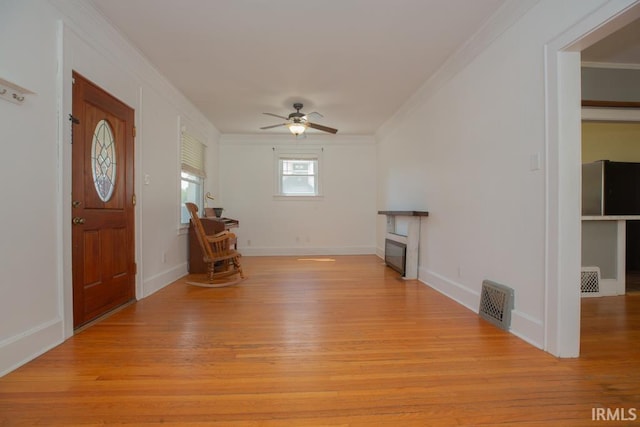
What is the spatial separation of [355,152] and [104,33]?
496 cm

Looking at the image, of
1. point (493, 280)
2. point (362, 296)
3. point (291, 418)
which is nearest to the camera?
point (291, 418)

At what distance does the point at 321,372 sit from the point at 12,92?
8.14 feet

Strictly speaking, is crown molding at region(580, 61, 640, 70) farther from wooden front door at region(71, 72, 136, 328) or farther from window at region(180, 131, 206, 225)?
window at region(180, 131, 206, 225)

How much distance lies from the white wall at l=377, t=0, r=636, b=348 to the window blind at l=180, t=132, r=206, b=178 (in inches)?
141

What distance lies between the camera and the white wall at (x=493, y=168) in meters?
2.10

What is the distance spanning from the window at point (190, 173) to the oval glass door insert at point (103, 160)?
5.60ft

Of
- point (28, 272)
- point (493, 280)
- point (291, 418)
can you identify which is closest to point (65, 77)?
point (28, 272)

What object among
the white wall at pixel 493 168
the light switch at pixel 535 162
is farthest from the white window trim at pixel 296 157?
the light switch at pixel 535 162

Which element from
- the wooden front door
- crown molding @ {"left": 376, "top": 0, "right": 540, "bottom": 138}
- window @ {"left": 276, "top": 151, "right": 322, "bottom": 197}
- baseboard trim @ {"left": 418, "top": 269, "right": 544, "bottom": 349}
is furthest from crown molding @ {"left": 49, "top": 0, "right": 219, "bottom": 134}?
baseboard trim @ {"left": 418, "top": 269, "right": 544, "bottom": 349}

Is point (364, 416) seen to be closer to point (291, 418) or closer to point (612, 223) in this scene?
point (291, 418)

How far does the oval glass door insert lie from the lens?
8.54 ft

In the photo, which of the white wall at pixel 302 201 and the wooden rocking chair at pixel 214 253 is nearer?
the wooden rocking chair at pixel 214 253

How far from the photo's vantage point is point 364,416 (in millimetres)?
1381

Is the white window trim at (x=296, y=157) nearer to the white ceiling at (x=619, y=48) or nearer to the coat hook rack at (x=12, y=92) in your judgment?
the white ceiling at (x=619, y=48)
